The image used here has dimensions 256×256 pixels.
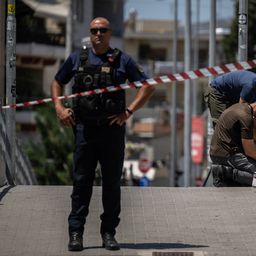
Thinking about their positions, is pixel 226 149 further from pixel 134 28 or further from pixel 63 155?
pixel 134 28

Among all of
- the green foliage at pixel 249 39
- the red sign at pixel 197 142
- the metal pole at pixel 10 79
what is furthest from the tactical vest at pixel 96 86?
the red sign at pixel 197 142

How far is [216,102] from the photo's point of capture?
40.2 feet

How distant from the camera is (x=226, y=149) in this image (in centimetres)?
1116

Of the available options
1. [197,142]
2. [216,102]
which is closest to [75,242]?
[216,102]

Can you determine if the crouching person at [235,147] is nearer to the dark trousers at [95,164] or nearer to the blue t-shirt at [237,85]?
the blue t-shirt at [237,85]

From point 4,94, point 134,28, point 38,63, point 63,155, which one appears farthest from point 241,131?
point 134,28

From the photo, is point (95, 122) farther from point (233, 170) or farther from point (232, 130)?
point (233, 170)

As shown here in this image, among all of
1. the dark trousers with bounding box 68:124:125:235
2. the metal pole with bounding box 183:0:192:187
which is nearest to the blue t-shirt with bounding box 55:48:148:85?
the dark trousers with bounding box 68:124:125:235

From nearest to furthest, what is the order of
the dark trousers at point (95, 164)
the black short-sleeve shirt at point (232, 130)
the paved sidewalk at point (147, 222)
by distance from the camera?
the dark trousers at point (95, 164) < the paved sidewalk at point (147, 222) < the black short-sleeve shirt at point (232, 130)

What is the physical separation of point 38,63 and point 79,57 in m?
38.5

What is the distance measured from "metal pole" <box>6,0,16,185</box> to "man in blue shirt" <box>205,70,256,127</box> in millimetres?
2675

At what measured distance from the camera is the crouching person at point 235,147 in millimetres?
10812

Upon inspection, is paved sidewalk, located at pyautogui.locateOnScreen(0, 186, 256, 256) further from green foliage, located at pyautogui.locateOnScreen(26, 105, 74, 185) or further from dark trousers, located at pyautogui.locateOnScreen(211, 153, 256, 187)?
green foliage, located at pyautogui.locateOnScreen(26, 105, 74, 185)

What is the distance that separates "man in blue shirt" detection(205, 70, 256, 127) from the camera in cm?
1134
